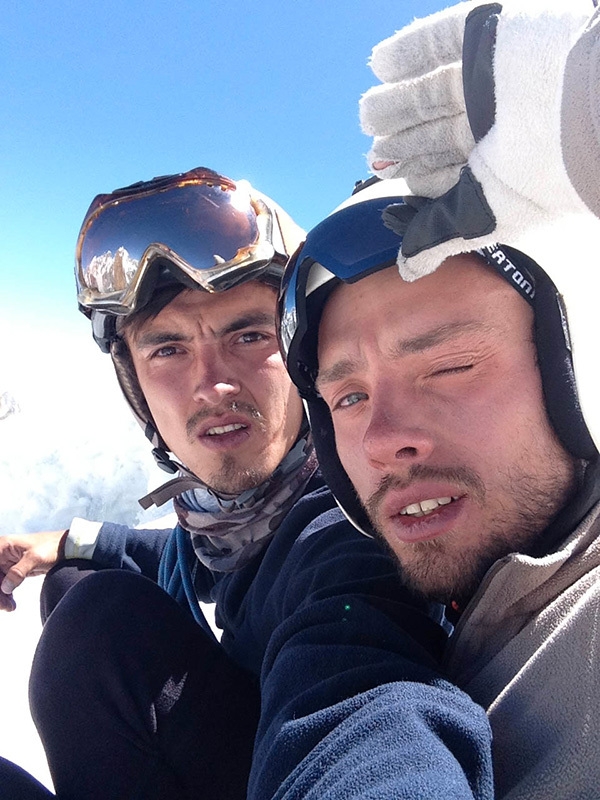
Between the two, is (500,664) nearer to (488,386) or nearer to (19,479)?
(488,386)

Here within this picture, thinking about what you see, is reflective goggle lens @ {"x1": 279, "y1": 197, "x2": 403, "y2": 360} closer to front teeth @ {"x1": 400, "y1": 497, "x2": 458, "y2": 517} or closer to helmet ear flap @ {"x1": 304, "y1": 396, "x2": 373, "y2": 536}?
helmet ear flap @ {"x1": 304, "y1": 396, "x2": 373, "y2": 536}

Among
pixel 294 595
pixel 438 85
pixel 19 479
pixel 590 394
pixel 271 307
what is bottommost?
pixel 19 479

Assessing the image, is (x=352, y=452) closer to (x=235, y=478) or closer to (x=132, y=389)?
(x=235, y=478)

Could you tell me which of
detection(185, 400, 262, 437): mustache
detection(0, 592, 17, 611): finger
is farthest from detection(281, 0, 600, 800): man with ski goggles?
detection(0, 592, 17, 611): finger

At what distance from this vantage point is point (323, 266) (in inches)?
41.4

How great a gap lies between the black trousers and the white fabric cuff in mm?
727

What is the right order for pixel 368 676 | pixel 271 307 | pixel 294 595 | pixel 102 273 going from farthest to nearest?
pixel 102 273, pixel 271 307, pixel 294 595, pixel 368 676

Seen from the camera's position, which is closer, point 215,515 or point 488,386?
point 488,386

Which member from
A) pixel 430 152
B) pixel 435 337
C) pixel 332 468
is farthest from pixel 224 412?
pixel 430 152

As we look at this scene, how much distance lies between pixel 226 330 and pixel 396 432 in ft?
2.52

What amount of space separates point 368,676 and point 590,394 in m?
0.60

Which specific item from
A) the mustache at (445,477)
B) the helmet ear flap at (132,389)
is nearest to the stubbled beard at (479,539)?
the mustache at (445,477)

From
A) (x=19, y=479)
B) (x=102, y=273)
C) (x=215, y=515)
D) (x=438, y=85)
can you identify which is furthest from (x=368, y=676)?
(x=19, y=479)

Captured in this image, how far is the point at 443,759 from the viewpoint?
1.69ft
